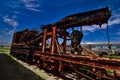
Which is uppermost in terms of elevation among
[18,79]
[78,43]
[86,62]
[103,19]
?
[103,19]

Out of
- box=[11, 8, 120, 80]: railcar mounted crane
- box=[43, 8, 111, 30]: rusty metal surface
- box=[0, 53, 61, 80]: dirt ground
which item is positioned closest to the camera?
box=[11, 8, 120, 80]: railcar mounted crane

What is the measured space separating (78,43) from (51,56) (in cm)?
211

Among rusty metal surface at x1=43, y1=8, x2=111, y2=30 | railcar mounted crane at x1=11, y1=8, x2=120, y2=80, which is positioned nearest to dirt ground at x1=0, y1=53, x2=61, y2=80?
railcar mounted crane at x1=11, y1=8, x2=120, y2=80

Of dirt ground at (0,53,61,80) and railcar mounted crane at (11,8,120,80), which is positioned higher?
railcar mounted crane at (11,8,120,80)

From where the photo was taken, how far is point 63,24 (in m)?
8.88

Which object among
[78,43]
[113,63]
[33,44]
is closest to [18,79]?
[78,43]

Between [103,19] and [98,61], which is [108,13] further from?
[98,61]

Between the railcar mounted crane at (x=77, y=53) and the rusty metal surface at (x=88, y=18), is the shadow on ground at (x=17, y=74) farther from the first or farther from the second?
the rusty metal surface at (x=88, y=18)

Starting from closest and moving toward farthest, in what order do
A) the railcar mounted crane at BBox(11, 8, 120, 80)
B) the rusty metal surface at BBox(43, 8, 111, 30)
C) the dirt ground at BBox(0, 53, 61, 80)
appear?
the railcar mounted crane at BBox(11, 8, 120, 80) → the rusty metal surface at BBox(43, 8, 111, 30) → the dirt ground at BBox(0, 53, 61, 80)

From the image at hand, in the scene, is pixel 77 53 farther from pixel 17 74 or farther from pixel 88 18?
pixel 17 74

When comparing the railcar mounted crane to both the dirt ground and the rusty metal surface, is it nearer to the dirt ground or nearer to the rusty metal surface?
the rusty metal surface

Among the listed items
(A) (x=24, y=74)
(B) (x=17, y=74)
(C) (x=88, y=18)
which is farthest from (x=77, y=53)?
(B) (x=17, y=74)

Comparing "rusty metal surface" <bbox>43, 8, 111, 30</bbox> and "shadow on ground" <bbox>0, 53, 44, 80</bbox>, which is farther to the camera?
"shadow on ground" <bbox>0, 53, 44, 80</bbox>

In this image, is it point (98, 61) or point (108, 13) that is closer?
point (98, 61)
